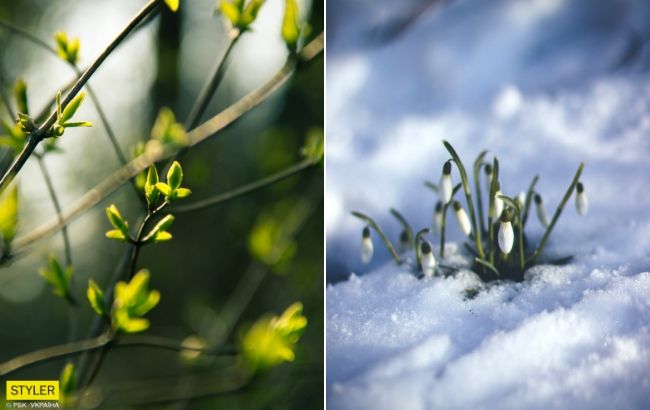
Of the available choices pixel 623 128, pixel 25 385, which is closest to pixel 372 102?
pixel 623 128

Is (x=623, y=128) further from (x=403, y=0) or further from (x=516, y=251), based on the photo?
(x=403, y=0)

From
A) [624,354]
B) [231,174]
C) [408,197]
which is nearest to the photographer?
[624,354]

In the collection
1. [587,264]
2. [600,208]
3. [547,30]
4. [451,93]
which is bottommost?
[587,264]

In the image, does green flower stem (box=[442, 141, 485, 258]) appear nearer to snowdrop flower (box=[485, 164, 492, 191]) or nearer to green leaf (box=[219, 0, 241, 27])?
snowdrop flower (box=[485, 164, 492, 191])

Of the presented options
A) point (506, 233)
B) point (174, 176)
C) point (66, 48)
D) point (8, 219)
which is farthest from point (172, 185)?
point (506, 233)

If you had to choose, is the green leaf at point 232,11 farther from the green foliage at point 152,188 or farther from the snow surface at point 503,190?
the snow surface at point 503,190

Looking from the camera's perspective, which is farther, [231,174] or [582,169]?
[231,174]
